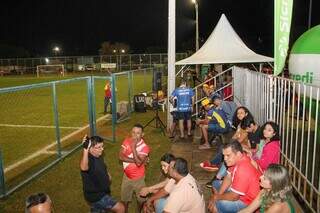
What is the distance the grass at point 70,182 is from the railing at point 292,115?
268 cm

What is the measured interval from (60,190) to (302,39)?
6.97 meters

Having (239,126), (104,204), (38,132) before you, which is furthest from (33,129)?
(104,204)

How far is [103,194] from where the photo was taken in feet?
16.7

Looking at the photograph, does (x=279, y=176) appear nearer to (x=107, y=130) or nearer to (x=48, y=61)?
(x=107, y=130)

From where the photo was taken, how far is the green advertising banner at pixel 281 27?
6148 millimetres

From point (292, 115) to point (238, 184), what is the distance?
1876mm

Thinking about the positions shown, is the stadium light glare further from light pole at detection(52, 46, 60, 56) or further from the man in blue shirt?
the man in blue shirt

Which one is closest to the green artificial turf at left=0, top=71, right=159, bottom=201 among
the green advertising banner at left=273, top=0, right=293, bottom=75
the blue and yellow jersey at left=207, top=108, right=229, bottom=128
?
the blue and yellow jersey at left=207, top=108, right=229, bottom=128

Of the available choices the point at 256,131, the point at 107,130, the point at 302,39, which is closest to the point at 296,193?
the point at 256,131

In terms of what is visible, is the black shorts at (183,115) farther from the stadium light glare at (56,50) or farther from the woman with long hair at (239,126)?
the stadium light glare at (56,50)

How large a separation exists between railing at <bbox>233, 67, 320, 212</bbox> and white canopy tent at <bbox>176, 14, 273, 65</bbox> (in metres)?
2.40

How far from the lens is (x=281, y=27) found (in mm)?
6254

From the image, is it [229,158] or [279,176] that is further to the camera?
[229,158]

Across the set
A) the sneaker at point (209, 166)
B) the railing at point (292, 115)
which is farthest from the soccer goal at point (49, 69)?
the sneaker at point (209, 166)
